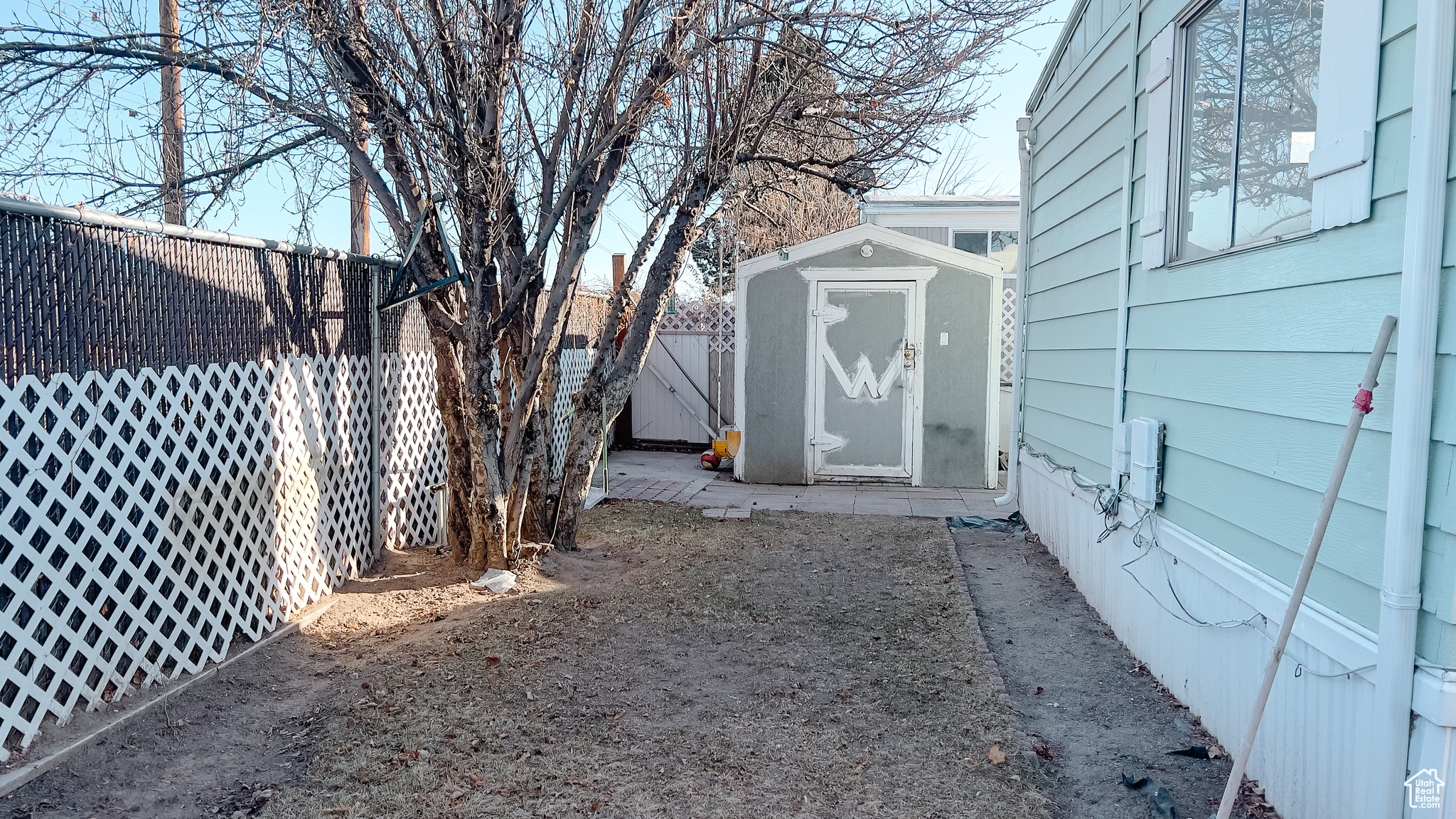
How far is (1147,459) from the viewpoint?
148 inches

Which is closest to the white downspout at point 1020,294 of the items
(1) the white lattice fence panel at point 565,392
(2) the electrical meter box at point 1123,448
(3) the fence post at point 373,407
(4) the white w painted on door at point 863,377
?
(4) the white w painted on door at point 863,377

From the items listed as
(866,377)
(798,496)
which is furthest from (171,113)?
(866,377)

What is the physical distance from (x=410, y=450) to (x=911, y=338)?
4.85 metres

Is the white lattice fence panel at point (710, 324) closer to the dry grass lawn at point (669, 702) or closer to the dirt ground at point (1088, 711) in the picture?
the dry grass lawn at point (669, 702)

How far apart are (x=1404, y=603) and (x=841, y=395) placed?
6610 millimetres

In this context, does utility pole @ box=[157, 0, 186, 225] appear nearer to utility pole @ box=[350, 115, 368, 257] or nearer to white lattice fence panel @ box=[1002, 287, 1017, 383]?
utility pole @ box=[350, 115, 368, 257]

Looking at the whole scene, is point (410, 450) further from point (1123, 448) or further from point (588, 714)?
point (1123, 448)

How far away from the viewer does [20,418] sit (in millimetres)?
2805

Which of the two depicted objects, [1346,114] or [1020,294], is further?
[1020,294]

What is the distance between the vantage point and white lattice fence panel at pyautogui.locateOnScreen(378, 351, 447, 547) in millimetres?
5383

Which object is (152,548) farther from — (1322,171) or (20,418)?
(1322,171)

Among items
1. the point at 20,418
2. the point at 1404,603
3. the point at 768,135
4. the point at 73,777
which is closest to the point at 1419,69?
the point at 1404,603

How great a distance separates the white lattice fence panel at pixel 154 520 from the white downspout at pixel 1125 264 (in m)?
4.09

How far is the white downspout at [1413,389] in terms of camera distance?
6.40ft
